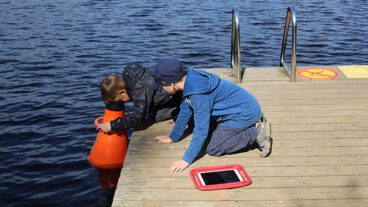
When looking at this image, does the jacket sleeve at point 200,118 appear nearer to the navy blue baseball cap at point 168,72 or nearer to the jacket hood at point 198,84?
the jacket hood at point 198,84

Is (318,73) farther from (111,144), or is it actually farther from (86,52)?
(86,52)

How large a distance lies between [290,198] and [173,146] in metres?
1.47

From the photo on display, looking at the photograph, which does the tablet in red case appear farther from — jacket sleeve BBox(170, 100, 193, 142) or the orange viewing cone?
the orange viewing cone

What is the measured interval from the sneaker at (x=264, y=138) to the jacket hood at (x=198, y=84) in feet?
2.10

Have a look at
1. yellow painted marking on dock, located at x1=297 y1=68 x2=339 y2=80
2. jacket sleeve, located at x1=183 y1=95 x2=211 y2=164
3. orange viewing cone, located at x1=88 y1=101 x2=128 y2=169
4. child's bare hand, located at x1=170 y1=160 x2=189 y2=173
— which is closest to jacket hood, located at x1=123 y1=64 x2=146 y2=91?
orange viewing cone, located at x1=88 y1=101 x2=128 y2=169

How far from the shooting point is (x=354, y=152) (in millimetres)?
4203

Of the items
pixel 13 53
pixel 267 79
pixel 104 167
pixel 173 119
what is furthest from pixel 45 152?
pixel 13 53

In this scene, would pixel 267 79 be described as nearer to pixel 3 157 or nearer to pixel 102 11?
pixel 3 157

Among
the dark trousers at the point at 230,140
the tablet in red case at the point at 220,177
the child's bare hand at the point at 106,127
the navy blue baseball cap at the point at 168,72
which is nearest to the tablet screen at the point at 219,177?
the tablet in red case at the point at 220,177

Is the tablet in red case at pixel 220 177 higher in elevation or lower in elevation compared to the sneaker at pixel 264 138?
lower

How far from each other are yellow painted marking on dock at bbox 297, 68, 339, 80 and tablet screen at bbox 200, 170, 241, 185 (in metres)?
3.46

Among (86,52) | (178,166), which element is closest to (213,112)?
(178,166)

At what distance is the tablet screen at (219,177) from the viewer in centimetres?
368

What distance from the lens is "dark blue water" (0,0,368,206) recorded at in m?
5.81
